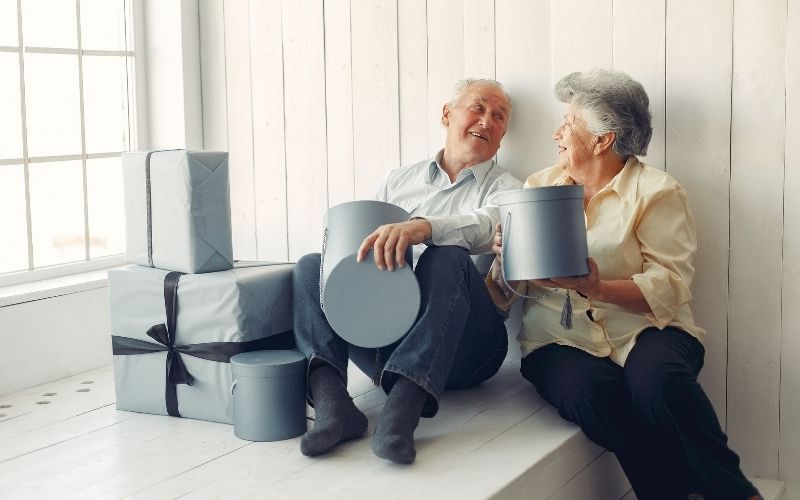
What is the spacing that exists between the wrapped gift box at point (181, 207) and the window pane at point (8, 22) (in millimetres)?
769

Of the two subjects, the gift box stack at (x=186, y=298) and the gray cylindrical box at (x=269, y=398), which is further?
the gift box stack at (x=186, y=298)

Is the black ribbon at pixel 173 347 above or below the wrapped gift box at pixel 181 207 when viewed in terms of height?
below

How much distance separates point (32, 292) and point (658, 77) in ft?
6.53

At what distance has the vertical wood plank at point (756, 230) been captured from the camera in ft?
7.79

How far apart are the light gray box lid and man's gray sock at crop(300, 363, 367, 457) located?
59 mm

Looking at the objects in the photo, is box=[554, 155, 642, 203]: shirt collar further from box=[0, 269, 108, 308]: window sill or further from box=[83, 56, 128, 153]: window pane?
box=[83, 56, 128, 153]: window pane

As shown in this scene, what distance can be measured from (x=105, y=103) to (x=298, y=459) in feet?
6.00

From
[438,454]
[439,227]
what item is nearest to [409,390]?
[438,454]

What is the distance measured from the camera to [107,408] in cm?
260

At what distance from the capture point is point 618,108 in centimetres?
238

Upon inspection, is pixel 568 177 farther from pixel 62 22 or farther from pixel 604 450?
pixel 62 22

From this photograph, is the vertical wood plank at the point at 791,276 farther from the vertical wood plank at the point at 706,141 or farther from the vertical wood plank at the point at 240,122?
the vertical wood plank at the point at 240,122

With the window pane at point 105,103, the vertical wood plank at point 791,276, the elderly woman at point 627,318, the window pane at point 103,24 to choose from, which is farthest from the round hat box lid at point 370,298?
the window pane at point 103,24

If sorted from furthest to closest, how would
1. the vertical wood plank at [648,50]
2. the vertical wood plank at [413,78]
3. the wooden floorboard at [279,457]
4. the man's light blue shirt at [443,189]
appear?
the vertical wood plank at [413,78]
the man's light blue shirt at [443,189]
the vertical wood plank at [648,50]
the wooden floorboard at [279,457]
